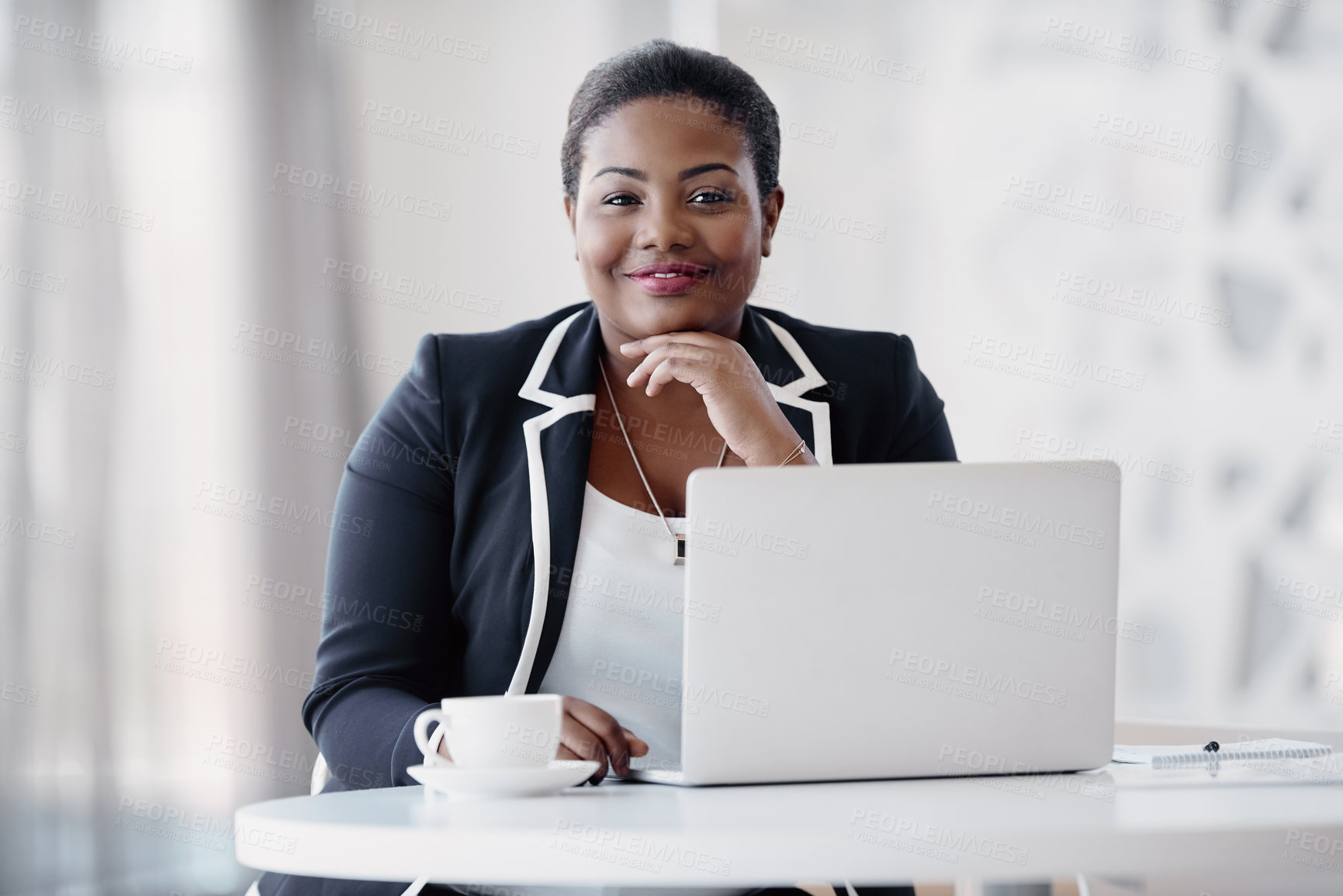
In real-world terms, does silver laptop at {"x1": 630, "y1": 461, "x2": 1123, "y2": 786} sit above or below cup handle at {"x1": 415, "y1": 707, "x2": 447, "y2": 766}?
above

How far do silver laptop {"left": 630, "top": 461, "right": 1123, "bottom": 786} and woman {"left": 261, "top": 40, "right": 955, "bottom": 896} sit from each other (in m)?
0.49

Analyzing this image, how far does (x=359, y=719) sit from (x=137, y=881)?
1.98 meters

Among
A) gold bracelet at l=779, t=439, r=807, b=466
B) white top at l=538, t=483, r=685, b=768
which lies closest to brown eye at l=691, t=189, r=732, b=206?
gold bracelet at l=779, t=439, r=807, b=466

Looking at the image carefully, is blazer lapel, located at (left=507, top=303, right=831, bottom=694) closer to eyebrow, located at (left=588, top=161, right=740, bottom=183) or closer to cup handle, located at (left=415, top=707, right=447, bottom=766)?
eyebrow, located at (left=588, top=161, right=740, bottom=183)

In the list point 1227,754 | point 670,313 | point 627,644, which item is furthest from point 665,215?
point 1227,754

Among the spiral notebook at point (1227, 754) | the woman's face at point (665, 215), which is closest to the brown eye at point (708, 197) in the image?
the woman's face at point (665, 215)

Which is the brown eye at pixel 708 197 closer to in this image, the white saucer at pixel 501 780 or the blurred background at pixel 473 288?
the white saucer at pixel 501 780

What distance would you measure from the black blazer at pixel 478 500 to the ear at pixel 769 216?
134 millimetres

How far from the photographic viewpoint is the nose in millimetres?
1462

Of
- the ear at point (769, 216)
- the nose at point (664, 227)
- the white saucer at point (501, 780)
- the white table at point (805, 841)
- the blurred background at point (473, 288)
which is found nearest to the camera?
the white table at point (805, 841)

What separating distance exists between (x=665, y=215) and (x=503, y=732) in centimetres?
78

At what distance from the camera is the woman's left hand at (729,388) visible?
135 centimetres

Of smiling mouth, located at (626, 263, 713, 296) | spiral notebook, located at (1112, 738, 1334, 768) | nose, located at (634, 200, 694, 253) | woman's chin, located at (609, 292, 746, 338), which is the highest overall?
nose, located at (634, 200, 694, 253)

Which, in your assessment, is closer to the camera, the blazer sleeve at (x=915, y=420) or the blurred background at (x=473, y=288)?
the blazer sleeve at (x=915, y=420)
